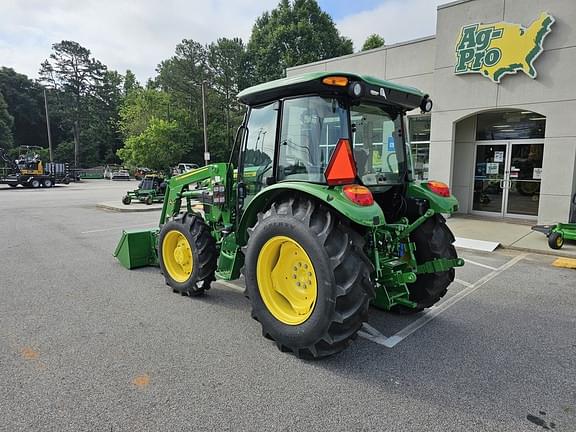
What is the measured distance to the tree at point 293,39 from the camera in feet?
117

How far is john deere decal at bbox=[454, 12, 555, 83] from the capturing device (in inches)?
362

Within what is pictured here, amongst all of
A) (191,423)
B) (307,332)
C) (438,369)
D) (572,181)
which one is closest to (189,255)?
(307,332)

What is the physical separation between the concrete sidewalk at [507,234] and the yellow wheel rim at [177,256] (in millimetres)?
6549

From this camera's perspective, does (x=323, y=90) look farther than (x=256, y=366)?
Yes

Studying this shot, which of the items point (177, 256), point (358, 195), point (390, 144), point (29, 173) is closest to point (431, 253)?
point (390, 144)

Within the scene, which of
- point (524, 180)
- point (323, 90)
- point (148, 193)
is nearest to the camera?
point (323, 90)

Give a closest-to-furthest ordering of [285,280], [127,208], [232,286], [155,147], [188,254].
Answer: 1. [285,280]
2. [188,254]
3. [232,286]
4. [127,208]
5. [155,147]

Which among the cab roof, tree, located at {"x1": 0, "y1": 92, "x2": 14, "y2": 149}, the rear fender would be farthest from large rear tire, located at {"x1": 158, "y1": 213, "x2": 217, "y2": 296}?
tree, located at {"x1": 0, "y1": 92, "x2": 14, "y2": 149}

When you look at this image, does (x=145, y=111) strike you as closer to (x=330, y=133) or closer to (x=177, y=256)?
(x=177, y=256)

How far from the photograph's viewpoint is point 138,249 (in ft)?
20.4

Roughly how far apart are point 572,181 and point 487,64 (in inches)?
142

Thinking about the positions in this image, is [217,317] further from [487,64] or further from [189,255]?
[487,64]

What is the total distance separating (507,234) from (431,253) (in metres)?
6.13

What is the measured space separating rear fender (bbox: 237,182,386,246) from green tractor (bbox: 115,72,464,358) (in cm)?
1
